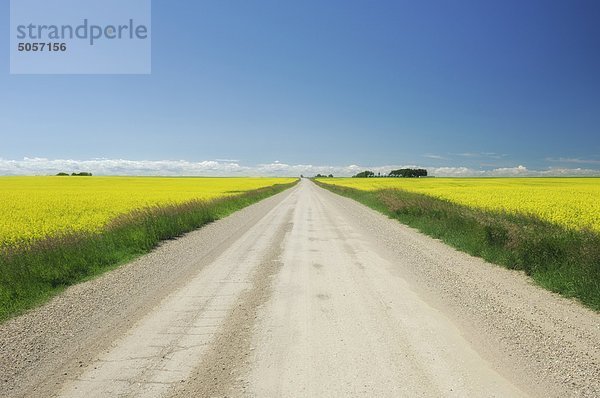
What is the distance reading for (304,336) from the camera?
5.24 m

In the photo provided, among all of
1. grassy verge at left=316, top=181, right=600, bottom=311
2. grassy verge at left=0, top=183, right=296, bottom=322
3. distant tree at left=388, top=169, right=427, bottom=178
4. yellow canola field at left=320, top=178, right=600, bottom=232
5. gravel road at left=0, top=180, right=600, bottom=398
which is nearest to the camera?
Result: gravel road at left=0, top=180, right=600, bottom=398

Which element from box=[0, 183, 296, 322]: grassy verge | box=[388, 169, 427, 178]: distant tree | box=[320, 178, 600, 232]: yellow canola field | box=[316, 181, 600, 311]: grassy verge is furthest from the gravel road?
box=[388, 169, 427, 178]: distant tree

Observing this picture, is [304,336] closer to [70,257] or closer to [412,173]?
[70,257]

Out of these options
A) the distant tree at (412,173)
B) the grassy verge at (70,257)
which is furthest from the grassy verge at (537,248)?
the distant tree at (412,173)

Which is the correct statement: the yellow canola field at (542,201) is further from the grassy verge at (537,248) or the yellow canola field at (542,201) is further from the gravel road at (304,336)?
the gravel road at (304,336)

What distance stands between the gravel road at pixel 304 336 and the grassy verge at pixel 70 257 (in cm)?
56

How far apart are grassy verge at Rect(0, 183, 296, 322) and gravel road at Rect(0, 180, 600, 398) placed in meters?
0.56

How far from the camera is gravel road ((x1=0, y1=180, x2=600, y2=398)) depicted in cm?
402

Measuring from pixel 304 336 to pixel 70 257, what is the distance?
695cm

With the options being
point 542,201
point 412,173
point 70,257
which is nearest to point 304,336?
point 70,257

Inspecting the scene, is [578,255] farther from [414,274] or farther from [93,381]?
[93,381]

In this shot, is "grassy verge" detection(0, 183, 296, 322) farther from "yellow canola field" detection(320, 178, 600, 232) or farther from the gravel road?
"yellow canola field" detection(320, 178, 600, 232)

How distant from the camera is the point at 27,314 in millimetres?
6402

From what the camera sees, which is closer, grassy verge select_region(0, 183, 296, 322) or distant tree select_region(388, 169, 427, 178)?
grassy verge select_region(0, 183, 296, 322)
